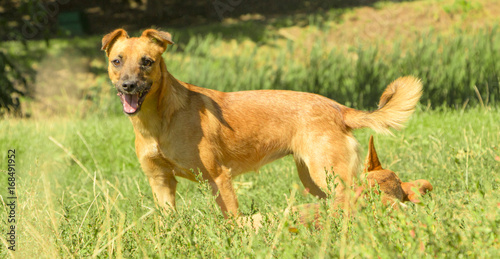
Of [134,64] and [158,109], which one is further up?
[134,64]

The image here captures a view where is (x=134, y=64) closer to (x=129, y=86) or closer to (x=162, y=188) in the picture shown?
(x=129, y=86)

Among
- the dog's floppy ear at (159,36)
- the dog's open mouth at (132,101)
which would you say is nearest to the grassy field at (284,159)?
the dog's open mouth at (132,101)

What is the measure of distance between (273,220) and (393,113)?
1.99 m

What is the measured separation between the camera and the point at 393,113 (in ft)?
16.2

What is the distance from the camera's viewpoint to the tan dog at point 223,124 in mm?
4344

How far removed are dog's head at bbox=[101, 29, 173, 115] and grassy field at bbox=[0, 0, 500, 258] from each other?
66 cm

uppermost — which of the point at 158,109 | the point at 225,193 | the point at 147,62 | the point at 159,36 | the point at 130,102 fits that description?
the point at 159,36

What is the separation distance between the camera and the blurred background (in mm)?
9264

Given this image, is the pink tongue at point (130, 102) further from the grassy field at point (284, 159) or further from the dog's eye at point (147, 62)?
the grassy field at point (284, 159)

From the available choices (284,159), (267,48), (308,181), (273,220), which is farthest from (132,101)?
(267,48)

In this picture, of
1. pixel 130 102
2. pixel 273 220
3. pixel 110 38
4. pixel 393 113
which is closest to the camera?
pixel 273 220

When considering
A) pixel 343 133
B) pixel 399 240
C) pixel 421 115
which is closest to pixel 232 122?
pixel 343 133

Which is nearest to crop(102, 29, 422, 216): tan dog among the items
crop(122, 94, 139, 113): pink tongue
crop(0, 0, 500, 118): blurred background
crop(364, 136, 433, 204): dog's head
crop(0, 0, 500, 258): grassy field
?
crop(122, 94, 139, 113): pink tongue

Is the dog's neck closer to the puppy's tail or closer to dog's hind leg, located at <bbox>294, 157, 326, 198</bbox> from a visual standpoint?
dog's hind leg, located at <bbox>294, 157, 326, 198</bbox>
